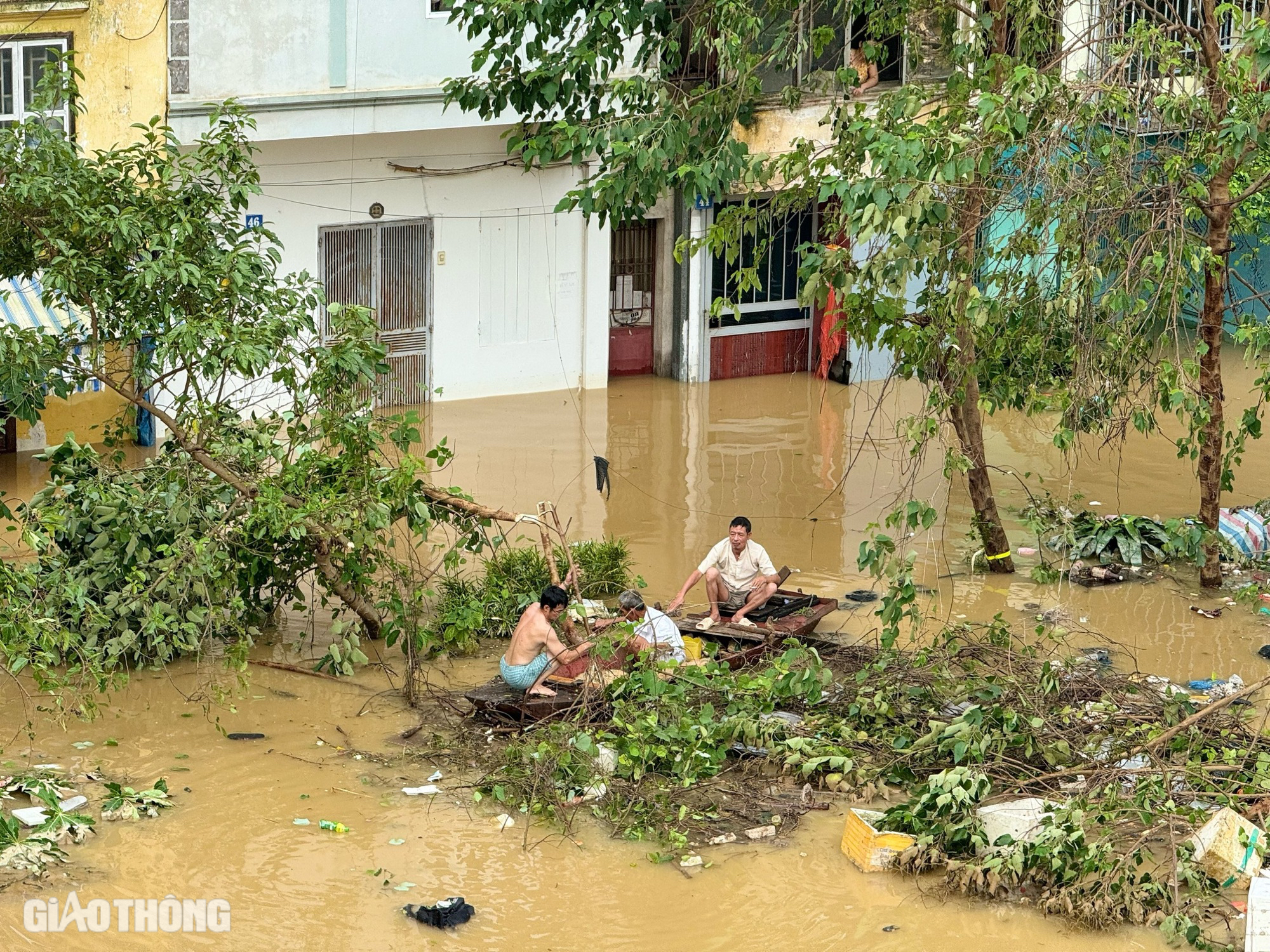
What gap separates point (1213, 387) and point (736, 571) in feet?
13.1

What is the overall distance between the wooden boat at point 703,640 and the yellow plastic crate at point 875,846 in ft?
6.17

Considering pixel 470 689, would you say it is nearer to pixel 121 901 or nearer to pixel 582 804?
pixel 582 804

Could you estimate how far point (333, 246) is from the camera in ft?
56.6

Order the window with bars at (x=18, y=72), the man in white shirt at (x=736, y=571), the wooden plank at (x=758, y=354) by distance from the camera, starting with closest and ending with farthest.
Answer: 1. the man in white shirt at (x=736, y=571)
2. the window with bars at (x=18, y=72)
3. the wooden plank at (x=758, y=354)

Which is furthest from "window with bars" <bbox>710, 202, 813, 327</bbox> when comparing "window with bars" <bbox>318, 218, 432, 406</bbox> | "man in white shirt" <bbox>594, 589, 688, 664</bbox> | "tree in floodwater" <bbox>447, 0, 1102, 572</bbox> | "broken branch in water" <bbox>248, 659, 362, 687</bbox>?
"broken branch in water" <bbox>248, 659, 362, 687</bbox>

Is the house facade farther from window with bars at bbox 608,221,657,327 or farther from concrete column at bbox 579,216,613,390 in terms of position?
window with bars at bbox 608,221,657,327

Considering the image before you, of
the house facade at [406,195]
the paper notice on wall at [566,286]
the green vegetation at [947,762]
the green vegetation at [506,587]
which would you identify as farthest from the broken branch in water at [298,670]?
the paper notice on wall at [566,286]

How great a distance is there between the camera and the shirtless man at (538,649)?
31.0 feet

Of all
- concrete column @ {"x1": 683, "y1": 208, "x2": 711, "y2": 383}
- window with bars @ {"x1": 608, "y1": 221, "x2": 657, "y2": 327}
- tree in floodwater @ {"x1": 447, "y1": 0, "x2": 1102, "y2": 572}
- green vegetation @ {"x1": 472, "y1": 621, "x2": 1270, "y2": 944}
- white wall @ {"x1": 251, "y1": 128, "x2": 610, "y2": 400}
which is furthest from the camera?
window with bars @ {"x1": 608, "y1": 221, "x2": 657, "y2": 327}

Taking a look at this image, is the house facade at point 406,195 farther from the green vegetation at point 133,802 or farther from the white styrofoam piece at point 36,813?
the white styrofoam piece at point 36,813

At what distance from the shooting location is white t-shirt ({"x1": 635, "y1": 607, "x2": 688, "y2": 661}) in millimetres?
9859

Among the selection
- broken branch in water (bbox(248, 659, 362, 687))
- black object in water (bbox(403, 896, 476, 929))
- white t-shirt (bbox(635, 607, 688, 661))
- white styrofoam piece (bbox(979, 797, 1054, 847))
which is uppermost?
white t-shirt (bbox(635, 607, 688, 661))

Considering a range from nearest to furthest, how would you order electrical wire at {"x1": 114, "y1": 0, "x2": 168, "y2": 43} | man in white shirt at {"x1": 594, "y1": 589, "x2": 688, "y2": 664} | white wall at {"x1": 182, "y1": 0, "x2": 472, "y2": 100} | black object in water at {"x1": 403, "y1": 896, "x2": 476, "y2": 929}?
black object in water at {"x1": 403, "y1": 896, "x2": 476, "y2": 929}
man in white shirt at {"x1": 594, "y1": 589, "x2": 688, "y2": 664}
electrical wire at {"x1": 114, "y1": 0, "x2": 168, "y2": 43}
white wall at {"x1": 182, "y1": 0, "x2": 472, "y2": 100}

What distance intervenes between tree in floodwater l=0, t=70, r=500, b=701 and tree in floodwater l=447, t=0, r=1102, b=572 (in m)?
2.80
